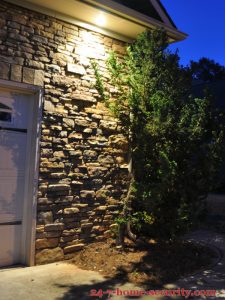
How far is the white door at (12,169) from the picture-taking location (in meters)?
5.54

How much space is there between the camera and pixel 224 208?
1129 centimetres

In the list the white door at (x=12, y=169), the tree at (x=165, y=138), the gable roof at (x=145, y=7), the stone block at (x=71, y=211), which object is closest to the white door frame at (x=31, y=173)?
the white door at (x=12, y=169)

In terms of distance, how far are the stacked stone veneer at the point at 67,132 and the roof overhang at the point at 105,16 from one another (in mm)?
118

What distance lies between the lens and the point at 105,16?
6.16m

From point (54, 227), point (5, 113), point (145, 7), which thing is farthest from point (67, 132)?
point (145, 7)

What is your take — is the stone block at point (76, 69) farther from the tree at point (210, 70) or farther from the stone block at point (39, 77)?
the tree at point (210, 70)

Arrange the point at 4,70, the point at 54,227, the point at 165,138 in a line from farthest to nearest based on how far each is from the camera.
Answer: the point at 165,138
the point at 54,227
the point at 4,70

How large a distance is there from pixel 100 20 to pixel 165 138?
217 cm

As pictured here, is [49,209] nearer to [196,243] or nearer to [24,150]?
[24,150]

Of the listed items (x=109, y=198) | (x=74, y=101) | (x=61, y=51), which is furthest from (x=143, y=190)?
(x=61, y=51)

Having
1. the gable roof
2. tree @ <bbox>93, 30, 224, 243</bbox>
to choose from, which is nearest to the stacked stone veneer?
tree @ <bbox>93, 30, 224, 243</bbox>

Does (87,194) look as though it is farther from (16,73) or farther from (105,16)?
(105,16)

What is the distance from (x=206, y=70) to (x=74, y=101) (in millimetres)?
36984

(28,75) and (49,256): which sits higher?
(28,75)
